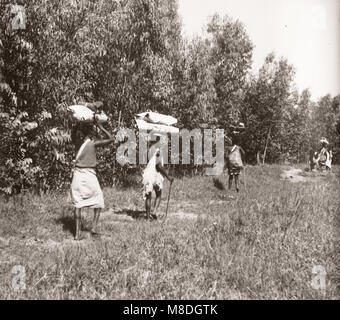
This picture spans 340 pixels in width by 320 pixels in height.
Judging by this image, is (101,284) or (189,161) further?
(189,161)

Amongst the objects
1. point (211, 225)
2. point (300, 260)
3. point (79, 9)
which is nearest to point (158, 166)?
point (211, 225)

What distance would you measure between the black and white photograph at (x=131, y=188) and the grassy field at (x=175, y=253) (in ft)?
0.07

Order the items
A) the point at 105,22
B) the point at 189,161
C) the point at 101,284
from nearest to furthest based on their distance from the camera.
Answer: the point at 101,284 < the point at 105,22 < the point at 189,161

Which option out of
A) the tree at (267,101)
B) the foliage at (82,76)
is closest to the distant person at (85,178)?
the foliage at (82,76)

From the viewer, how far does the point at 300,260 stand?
5660 millimetres

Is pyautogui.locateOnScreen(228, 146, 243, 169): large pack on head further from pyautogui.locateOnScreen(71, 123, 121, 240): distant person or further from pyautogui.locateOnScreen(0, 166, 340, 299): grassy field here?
pyautogui.locateOnScreen(71, 123, 121, 240): distant person

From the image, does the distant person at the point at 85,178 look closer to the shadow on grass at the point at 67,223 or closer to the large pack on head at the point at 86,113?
the large pack on head at the point at 86,113

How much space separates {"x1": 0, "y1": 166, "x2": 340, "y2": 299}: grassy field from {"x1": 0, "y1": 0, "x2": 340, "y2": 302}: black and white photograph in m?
0.02

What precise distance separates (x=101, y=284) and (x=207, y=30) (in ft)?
88.3

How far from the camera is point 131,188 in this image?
13.2 metres

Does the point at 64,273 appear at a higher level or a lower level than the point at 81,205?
lower

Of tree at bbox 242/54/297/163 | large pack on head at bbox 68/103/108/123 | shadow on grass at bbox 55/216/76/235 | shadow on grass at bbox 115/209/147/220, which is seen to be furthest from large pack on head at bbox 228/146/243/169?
tree at bbox 242/54/297/163

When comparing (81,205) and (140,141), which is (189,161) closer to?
(140,141)

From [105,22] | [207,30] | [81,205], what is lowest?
[81,205]
